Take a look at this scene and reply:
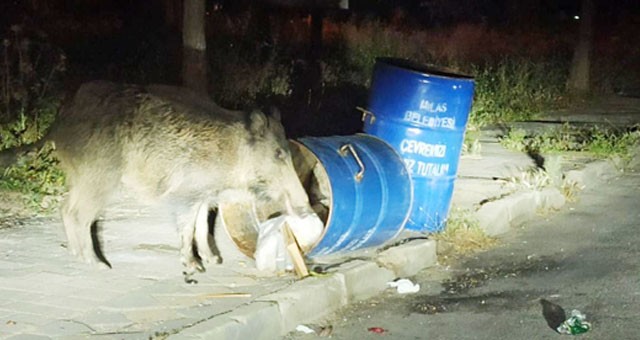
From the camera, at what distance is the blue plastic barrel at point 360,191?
6.55 meters

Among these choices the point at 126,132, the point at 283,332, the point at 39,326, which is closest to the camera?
the point at 39,326

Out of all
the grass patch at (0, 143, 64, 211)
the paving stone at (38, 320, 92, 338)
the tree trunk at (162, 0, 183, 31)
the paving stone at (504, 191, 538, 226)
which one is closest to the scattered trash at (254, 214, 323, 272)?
the paving stone at (38, 320, 92, 338)

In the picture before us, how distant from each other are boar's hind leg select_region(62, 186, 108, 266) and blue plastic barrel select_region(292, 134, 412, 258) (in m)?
1.50

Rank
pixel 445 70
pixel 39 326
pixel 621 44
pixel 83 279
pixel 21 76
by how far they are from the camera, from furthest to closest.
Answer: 1. pixel 621 44
2. pixel 21 76
3. pixel 445 70
4. pixel 83 279
5. pixel 39 326

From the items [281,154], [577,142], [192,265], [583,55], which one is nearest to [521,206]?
[281,154]

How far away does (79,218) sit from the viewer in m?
6.54

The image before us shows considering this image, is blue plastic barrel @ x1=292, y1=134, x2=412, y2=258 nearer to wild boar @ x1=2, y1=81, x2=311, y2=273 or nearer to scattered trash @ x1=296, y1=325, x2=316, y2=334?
wild boar @ x1=2, y1=81, x2=311, y2=273

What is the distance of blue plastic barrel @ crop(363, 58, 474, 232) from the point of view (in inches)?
296

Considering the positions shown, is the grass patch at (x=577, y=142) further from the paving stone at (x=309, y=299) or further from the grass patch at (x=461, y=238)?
the paving stone at (x=309, y=299)

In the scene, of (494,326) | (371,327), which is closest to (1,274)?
(371,327)

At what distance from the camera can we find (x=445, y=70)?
8.25 metres

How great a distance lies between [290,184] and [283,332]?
1.30m

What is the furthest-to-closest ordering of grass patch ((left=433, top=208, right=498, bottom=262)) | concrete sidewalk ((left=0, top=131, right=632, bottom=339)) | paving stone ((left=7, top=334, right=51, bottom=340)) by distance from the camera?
grass patch ((left=433, top=208, right=498, bottom=262)), concrete sidewalk ((left=0, top=131, right=632, bottom=339)), paving stone ((left=7, top=334, right=51, bottom=340))

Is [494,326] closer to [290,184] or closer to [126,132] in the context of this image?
[290,184]
